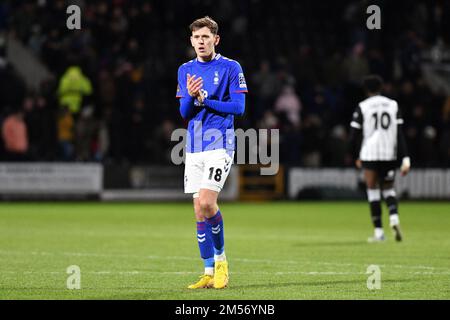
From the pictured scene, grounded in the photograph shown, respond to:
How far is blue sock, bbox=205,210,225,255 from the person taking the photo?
409 inches

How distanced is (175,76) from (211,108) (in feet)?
65.2

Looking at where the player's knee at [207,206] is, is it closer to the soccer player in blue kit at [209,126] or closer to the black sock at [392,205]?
the soccer player in blue kit at [209,126]

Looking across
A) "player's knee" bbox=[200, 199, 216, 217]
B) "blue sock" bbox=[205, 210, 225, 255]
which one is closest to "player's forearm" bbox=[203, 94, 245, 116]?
"player's knee" bbox=[200, 199, 216, 217]

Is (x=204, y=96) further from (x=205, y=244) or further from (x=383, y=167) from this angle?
(x=383, y=167)

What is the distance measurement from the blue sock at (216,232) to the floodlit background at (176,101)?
37.1 ft

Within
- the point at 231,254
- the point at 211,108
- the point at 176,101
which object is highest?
the point at 211,108

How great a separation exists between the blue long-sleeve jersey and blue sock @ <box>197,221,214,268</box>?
2.48ft

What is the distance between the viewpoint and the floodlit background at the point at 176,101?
2733 cm

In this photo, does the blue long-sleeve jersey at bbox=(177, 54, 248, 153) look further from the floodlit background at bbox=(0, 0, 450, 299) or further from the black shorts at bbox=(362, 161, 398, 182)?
the floodlit background at bbox=(0, 0, 450, 299)

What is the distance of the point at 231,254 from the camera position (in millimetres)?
14250

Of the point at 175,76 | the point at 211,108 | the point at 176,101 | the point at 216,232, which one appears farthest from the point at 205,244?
the point at 175,76

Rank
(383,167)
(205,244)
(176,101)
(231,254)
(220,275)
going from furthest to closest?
1. (176,101)
2. (383,167)
3. (231,254)
4. (205,244)
5. (220,275)

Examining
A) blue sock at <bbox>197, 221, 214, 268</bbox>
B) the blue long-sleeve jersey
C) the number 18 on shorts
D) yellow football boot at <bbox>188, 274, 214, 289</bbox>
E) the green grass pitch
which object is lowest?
the green grass pitch

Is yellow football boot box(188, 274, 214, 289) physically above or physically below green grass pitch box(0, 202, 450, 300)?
above
